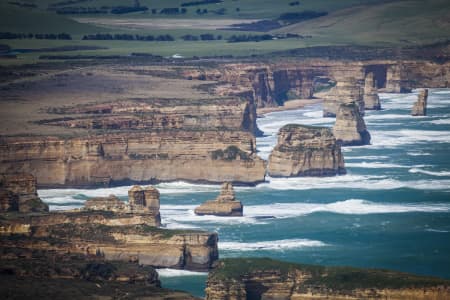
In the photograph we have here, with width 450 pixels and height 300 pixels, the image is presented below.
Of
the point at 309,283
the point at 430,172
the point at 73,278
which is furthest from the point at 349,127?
the point at 73,278

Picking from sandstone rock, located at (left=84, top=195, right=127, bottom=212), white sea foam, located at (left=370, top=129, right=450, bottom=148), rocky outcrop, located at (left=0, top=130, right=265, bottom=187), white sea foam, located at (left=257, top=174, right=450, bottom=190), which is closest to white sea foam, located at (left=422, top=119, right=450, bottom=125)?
white sea foam, located at (left=370, top=129, right=450, bottom=148)

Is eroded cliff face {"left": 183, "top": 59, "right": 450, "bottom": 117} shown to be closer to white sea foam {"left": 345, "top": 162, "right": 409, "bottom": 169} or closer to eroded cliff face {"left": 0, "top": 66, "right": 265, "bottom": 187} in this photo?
eroded cliff face {"left": 0, "top": 66, "right": 265, "bottom": 187}

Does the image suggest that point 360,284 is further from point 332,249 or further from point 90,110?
point 90,110

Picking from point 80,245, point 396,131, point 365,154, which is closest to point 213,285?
point 80,245

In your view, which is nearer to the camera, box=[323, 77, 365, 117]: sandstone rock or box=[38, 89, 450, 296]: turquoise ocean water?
box=[38, 89, 450, 296]: turquoise ocean water

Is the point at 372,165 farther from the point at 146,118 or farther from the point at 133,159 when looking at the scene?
the point at 133,159

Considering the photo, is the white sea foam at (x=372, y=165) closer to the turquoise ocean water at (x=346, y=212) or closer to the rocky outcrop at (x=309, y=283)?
the turquoise ocean water at (x=346, y=212)
